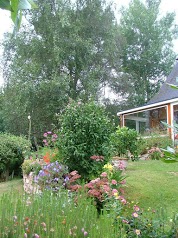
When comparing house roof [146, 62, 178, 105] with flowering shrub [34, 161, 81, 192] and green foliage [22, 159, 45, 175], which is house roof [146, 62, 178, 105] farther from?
flowering shrub [34, 161, 81, 192]

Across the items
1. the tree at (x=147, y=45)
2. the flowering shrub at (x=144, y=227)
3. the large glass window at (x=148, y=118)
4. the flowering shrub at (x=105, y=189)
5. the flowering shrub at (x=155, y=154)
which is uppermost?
the tree at (x=147, y=45)

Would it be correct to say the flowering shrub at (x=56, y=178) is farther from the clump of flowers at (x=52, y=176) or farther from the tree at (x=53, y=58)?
the tree at (x=53, y=58)

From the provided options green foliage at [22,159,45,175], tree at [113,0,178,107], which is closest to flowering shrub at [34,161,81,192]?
green foliage at [22,159,45,175]

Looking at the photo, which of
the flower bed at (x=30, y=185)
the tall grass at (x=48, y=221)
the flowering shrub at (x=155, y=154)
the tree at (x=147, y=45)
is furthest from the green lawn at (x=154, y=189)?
the tree at (x=147, y=45)

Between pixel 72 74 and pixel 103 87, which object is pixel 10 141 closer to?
pixel 72 74

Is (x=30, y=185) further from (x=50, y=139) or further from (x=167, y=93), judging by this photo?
(x=167, y=93)

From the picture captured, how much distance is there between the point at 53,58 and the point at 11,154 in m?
9.52

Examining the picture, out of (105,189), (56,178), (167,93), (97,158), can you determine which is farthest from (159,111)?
(105,189)

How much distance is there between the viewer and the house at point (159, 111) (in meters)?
14.2

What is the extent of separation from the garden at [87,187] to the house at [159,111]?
2.49m

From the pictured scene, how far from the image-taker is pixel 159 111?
17781 millimetres

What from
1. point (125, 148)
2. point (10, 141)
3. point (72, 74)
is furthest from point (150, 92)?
point (10, 141)

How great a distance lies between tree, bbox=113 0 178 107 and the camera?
83.7 ft

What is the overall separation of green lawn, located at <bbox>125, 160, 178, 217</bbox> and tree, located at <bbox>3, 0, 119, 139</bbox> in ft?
35.3
